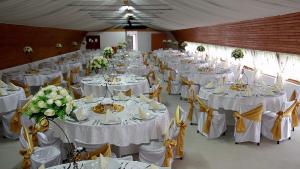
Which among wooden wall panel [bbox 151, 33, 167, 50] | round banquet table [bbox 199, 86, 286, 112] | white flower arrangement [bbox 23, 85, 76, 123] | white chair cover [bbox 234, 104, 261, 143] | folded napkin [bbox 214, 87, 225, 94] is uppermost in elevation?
wooden wall panel [bbox 151, 33, 167, 50]

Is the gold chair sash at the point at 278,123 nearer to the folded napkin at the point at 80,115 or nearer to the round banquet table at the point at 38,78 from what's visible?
the folded napkin at the point at 80,115

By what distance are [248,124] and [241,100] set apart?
64cm

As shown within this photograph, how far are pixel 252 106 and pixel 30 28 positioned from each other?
38.4ft

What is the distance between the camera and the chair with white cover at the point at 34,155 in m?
4.76

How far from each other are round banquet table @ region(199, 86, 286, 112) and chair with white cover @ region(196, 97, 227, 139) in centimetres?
30

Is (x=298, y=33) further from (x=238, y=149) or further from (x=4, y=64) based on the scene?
(x=4, y=64)

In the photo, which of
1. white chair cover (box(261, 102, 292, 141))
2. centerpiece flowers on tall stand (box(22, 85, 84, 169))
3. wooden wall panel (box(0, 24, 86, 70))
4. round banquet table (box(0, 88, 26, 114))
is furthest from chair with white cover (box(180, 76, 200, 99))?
centerpiece flowers on tall stand (box(22, 85, 84, 169))

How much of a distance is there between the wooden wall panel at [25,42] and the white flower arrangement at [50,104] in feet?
31.4

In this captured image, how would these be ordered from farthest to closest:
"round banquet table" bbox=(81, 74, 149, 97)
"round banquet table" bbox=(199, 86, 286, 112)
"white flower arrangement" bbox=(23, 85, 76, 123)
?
"round banquet table" bbox=(81, 74, 149, 97) → "round banquet table" bbox=(199, 86, 286, 112) → "white flower arrangement" bbox=(23, 85, 76, 123)

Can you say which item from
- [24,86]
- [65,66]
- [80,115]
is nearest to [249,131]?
[80,115]

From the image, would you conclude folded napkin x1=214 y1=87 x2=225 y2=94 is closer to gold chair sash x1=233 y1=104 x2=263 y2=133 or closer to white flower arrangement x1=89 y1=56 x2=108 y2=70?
gold chair sash x1=233 y1=104 x2=263 y2=133

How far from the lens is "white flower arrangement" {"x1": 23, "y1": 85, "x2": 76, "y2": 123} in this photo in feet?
10.0

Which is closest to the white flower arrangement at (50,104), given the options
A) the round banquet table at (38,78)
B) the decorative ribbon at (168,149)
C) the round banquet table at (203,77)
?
the decorative ribbon at (168,149)

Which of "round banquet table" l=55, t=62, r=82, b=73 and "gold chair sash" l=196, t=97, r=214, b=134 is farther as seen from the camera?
"round banquet table" l=55, t=62, r=82, b=73
